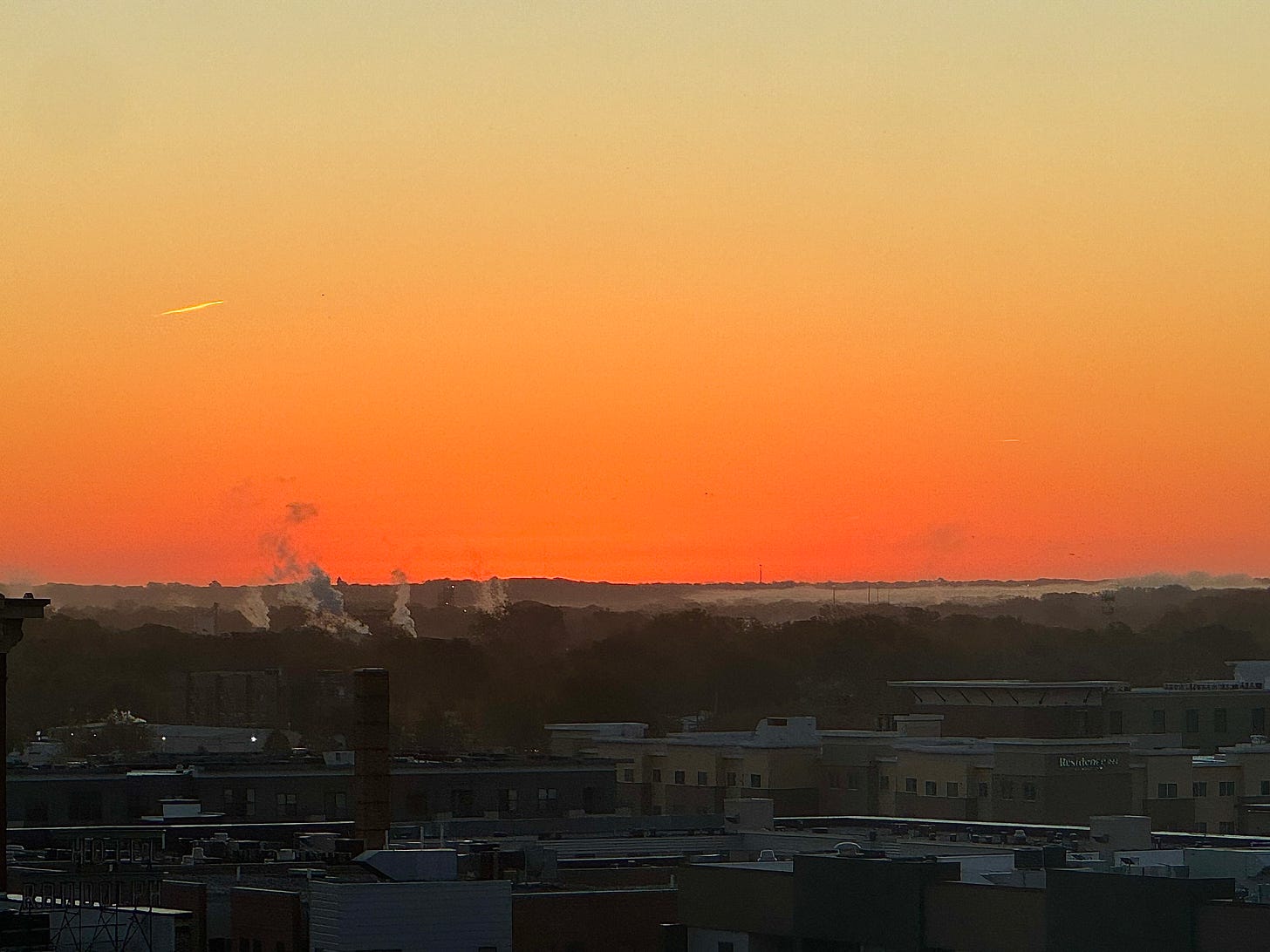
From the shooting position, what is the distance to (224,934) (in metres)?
69.2

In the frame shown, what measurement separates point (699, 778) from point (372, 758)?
205ft

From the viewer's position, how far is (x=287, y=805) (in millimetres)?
116375

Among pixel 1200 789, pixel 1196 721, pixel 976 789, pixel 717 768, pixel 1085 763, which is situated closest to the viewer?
pixel 1085 763

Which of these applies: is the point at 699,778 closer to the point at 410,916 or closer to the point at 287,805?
the point at 287,805

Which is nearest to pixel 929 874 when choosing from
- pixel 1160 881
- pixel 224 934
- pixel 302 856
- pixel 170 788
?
pixel 1160 881

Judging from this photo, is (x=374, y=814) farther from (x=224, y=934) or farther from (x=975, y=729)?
(x=975, y=729)

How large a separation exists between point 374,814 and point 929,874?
1136 inches

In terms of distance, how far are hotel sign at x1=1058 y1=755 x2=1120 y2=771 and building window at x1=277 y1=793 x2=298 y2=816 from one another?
39.0m

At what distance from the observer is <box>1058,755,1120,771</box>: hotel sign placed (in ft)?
432

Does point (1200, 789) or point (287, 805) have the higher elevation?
point (287, 805)

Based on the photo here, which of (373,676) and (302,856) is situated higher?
(373,676)

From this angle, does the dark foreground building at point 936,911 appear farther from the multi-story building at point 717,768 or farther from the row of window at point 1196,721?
the row of window at point 1196,721

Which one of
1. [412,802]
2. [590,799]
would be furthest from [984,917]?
[590,799]

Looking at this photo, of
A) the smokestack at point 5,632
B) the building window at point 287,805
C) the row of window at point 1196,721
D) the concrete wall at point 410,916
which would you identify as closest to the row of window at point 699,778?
the row of window at point 1196,721
